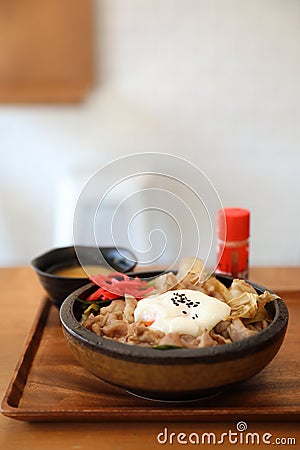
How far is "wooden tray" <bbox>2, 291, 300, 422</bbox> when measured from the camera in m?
0.89

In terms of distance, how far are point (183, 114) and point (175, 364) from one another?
192 centimetres

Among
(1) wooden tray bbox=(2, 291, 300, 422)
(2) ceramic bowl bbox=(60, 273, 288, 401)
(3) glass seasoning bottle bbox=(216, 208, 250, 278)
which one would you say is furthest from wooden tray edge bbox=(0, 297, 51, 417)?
(3) glass seasoning bottle bbox=(216, 208, 250, 278)

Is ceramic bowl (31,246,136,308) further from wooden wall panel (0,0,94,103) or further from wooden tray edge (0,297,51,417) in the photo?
wooden wall panel (0,0,94,103)

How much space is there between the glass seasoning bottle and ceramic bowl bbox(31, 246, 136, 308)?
0.22 meters

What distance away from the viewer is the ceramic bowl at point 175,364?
33.2 inches

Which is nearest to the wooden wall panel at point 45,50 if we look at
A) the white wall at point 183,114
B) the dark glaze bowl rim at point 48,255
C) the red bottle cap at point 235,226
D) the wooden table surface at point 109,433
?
the white wall at point 183,114

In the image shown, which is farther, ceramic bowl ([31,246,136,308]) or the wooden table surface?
ceramic bowl ([31,246,136,308])

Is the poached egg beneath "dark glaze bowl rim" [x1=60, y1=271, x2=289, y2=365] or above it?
beneath

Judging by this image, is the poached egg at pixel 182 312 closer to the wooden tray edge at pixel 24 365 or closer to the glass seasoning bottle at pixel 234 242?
the wooden tray edge at pixel 24 365

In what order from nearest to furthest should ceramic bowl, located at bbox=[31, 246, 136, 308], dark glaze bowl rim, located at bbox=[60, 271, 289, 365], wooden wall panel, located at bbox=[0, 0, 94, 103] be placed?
dark glaze bowl rim, located at bbox=[60, 271, 289, 365]
ceramic bowl, located at bbox=[31, 246, 136, 308]
wooden wall panel, located at bbox=[0, 0, 94, 103]

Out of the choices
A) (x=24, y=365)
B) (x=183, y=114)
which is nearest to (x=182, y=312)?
(x=24, y=365)

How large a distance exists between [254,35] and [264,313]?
1.83 m

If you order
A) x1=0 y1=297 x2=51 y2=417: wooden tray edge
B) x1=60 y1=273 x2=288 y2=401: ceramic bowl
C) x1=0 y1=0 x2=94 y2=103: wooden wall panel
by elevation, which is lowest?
x1=0 y1=297 x2=51 y2=417: wooden tray edge

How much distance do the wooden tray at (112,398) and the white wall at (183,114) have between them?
163 centimetres
